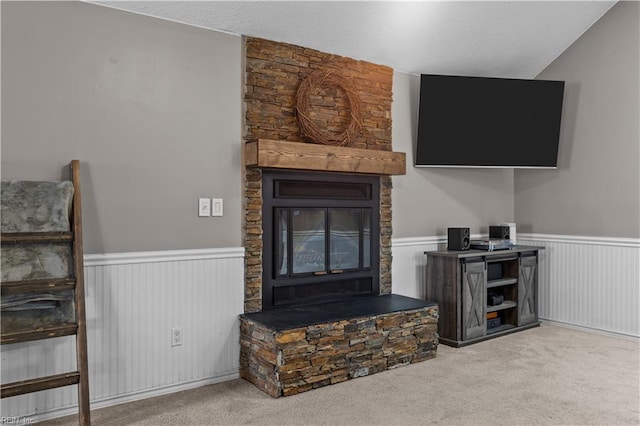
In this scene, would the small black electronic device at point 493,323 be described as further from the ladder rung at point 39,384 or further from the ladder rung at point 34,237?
the ladder rung at point 34,237

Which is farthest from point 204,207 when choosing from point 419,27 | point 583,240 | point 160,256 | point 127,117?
point 583,240

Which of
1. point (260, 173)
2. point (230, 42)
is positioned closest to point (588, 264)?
point (260, 173)

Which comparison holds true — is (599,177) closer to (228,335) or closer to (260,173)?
(260,173)

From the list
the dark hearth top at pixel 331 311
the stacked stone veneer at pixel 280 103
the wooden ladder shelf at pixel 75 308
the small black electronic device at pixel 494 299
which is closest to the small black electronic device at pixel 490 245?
the small black electronic device at pixel 494 299

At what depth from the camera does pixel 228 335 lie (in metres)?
3.26

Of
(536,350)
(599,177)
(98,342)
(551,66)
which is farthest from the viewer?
(551,66)

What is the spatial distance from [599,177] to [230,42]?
10.9 ft

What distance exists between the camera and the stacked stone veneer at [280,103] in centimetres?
333

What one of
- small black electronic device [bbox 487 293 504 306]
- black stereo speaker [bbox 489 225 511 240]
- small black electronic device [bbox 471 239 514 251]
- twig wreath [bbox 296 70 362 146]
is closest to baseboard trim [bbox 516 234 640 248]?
black stereo speaker [bbox 489 225 511 240]

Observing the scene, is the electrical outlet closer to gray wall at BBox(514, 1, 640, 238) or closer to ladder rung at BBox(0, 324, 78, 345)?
ladder rung at BBox(0, 324, 78, 345)

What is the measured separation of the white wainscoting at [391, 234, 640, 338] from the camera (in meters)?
4.18

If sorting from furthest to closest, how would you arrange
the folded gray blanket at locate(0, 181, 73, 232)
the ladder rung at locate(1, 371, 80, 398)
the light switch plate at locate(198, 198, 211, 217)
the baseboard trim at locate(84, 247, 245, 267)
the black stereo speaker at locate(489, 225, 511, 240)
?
1. the black stereo speaker at locate(489, 225, 511, 240)
2. the light switch plate at locate(198, 198, 211, 217)
3. the baseboard trim at locate(84, 247, 245, 267)
4. the folded gray blanket at locate(0, 181, 73, 232)
5. the ladder rung at locate(1, 371, 80, 398)

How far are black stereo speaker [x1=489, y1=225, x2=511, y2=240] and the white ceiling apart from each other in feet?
4.61

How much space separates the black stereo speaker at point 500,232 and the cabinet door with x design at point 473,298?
60cm
